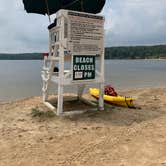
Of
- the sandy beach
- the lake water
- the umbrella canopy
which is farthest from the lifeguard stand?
the lake water

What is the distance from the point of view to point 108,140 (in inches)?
212

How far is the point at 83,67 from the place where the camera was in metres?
7.17

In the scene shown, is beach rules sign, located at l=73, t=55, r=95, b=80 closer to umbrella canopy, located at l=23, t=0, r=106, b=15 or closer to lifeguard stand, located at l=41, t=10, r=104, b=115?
lifeguard stand, located at l=41, t=10, r=104, b=115

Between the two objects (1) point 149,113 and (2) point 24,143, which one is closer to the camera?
(2) point 24,143

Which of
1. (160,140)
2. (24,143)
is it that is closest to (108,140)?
(160,140)

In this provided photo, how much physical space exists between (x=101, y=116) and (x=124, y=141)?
1876 millimetres

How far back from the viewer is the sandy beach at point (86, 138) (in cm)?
456

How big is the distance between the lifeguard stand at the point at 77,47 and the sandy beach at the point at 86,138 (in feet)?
2.85

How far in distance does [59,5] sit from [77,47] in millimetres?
1616

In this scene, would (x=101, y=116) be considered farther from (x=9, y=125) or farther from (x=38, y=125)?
(x=9, y=125)

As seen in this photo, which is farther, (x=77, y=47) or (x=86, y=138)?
(x=77, y=47)

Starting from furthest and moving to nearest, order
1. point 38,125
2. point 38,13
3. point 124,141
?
point 38,13
point 38,125
point 124,141

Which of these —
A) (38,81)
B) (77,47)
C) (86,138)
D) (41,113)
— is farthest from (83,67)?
(38,81)

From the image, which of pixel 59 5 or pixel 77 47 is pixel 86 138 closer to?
pixel 77 47
